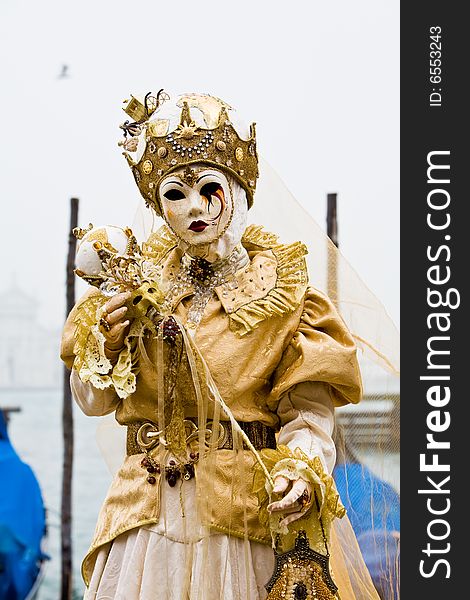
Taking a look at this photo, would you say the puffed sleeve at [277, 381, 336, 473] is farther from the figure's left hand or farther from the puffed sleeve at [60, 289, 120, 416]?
the puffed sleeve at [60, 289, 120, 416]

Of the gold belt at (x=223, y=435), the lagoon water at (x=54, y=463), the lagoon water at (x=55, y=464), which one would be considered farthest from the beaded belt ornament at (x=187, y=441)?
the lagoon water at (x=54, y=463)

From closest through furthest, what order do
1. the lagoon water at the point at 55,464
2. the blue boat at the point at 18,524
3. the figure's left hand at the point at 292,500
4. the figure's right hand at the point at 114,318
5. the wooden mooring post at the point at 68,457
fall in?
the figure's left hand at the point at 292,500, the figure's right hand at the point at 114,318, the blue boat at the point at 18,524, the wooden mooring post at the point at 68,457, the lagoon water at the point at 55,464

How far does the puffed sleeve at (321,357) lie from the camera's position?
5.41 feet

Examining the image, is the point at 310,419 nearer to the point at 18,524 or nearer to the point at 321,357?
the point at 321,357

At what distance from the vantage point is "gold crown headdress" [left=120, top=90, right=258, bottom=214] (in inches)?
66.2

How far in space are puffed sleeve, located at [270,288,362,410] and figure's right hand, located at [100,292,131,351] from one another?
0.92 ft

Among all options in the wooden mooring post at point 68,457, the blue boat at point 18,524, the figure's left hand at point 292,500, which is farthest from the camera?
the wooden mooring post at point 68,457

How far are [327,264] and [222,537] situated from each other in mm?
602

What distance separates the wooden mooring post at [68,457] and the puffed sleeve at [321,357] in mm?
2815

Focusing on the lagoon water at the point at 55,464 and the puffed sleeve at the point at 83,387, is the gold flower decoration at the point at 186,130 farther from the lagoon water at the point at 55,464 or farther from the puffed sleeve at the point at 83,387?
the lagoon water at the point at 55,464

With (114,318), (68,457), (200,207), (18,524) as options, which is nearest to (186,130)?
(200,207)

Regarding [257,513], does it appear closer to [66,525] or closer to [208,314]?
[208,314]

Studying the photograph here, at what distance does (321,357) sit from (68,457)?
3.30 meters

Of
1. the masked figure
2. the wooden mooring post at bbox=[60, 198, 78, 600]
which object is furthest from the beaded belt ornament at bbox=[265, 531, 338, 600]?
the wooden mooring post at bbox=[60, 198, 78, 600]
